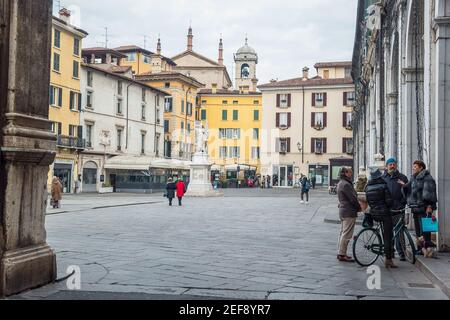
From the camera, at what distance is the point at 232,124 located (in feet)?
253

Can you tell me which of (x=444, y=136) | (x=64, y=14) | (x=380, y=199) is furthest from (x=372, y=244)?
(x=64, y=14)

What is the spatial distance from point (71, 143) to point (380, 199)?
37171 mm

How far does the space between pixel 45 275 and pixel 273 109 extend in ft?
203

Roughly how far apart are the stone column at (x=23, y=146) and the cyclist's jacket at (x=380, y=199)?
15.4ft

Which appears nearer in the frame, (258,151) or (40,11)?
(40,11)

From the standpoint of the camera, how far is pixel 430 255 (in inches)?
359

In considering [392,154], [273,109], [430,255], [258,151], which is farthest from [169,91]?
[430,255]

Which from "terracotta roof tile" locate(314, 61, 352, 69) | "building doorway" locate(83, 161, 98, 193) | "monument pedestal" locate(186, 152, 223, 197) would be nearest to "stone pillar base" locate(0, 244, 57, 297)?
"monument pedestal" locate(186, 152, 223, 197)

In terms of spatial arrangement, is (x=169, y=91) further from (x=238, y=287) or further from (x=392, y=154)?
(x=238, y=287)

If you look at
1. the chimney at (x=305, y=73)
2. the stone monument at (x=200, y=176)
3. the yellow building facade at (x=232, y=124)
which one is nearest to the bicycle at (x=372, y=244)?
the stone monument at (x=200, y=176)

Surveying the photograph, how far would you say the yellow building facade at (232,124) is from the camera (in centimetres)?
7650

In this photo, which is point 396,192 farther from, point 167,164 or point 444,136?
point 167,164

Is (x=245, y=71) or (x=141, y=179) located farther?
(x=245, y=71)
